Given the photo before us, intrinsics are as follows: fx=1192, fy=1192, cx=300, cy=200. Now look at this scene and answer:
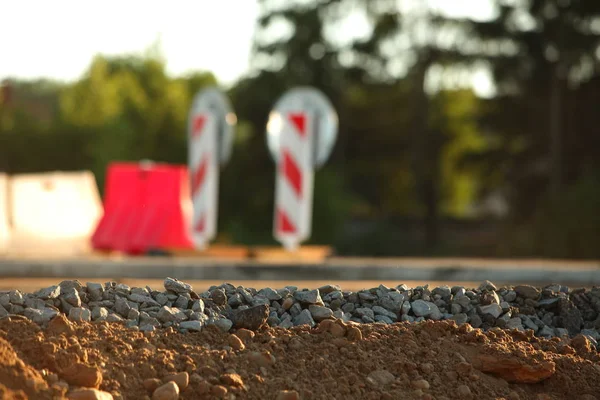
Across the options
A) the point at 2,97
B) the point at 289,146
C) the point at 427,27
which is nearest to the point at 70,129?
the point at 2,97

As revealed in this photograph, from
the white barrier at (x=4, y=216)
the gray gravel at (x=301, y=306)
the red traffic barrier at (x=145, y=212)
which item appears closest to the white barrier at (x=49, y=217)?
the white barrier at (x=4, y=216)

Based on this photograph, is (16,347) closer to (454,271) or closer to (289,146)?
(454,271)

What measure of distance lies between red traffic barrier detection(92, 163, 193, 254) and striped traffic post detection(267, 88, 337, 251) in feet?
7.33

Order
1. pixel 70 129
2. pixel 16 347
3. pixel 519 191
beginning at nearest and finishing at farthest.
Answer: pixel 16 347 < pixel 70 129 < pixel 519 191

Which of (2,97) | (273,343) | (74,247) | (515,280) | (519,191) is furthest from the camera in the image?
(2,97)

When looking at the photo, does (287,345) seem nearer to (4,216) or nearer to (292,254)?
(292,254)

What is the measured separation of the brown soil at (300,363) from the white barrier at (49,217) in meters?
9.59

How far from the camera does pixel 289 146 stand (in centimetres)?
1313

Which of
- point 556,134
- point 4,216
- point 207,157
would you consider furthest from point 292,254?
point 556,134

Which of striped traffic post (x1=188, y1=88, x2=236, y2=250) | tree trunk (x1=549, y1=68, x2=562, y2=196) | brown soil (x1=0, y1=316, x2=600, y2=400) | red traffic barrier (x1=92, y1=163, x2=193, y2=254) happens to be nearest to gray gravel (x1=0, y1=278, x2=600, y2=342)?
brown soil (x1=0, y1=316, x2=600, y2=400)

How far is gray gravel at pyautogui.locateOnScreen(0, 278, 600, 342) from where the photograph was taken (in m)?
5.40

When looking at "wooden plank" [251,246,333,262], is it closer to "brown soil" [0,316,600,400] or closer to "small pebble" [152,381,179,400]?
"brown soil" [0,316,600,400]

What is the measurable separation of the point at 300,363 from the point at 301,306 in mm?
785

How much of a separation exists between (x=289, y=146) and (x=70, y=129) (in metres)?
21.2
